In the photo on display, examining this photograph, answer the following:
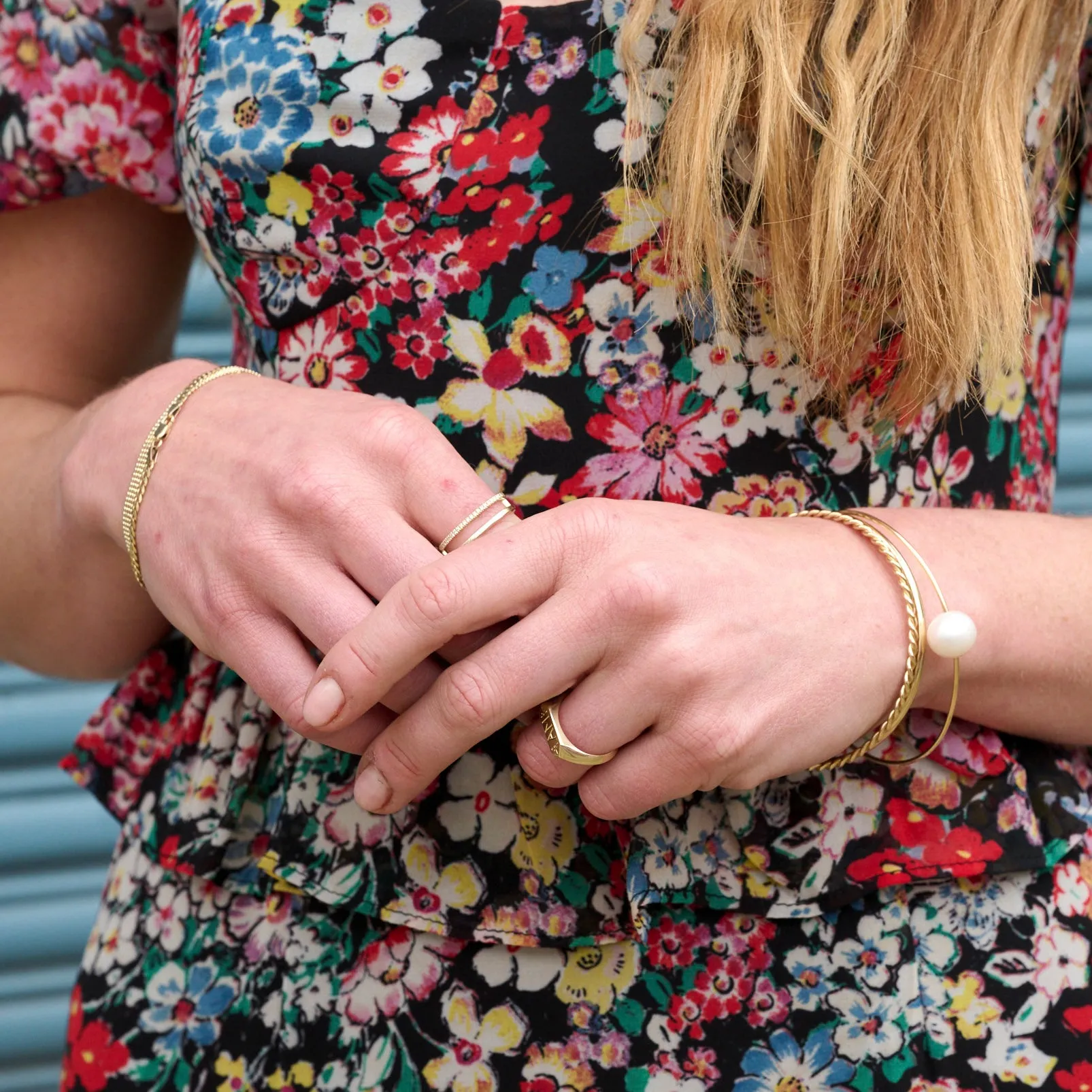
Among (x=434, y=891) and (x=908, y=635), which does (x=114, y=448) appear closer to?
(x=434, y=891)

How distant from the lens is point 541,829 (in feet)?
2.43

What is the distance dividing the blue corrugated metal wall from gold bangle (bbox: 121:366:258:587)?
1067mm

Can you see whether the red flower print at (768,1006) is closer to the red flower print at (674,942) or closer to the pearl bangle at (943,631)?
the red flower print at (674,942)

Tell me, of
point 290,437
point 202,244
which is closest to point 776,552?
point 290,437

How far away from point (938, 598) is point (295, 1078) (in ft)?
1.97

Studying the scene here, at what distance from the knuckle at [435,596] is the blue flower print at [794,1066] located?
1.32 feet

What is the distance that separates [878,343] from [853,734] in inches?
10.6

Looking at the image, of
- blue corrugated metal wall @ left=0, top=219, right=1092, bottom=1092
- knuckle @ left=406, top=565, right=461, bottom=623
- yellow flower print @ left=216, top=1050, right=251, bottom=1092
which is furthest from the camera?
blue corrugated metal wall @ left=0, top=219, right=1092, bottom=1092

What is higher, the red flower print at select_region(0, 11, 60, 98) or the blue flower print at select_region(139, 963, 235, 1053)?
the red flower print at select_region(0, 11, 60, 98)

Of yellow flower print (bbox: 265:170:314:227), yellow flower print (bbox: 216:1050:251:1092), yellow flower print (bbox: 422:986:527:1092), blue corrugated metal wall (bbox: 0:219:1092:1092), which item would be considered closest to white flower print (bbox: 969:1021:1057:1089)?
yellow flower print (bbox: 422:986:527:1092)

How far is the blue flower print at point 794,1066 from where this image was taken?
0.71 metres

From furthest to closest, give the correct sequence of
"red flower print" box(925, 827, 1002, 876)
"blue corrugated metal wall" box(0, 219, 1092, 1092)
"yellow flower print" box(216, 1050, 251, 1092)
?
"blue corrugated metal wall" box(0, 219, 1092, 1092)
"yellow flower print" box(216, 1050, 251, 1092)
"red flower print" box(925, 827, 1002, 876)

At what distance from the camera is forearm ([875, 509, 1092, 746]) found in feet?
2.20

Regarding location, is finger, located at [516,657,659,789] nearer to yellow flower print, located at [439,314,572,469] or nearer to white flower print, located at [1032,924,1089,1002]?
yellow flower print, located at [439,314,572,469]
